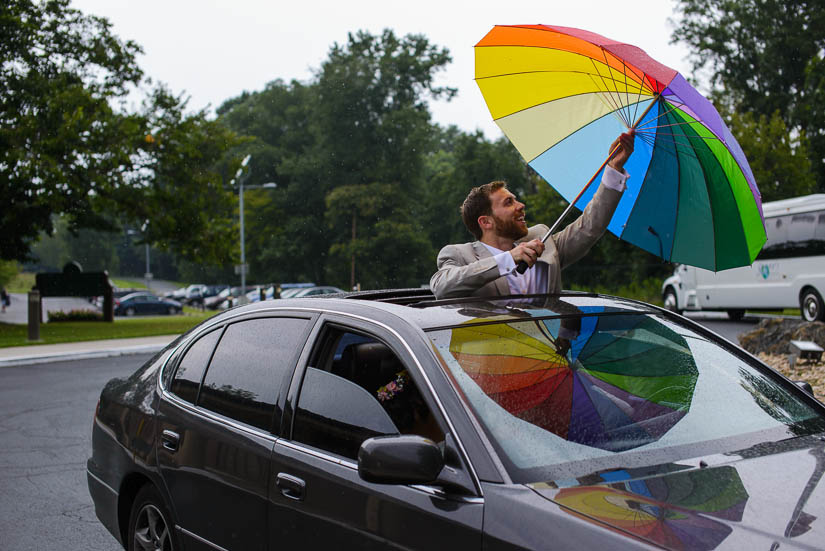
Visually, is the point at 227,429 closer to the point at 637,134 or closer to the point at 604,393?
the point at 604,393

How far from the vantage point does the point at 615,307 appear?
343cm

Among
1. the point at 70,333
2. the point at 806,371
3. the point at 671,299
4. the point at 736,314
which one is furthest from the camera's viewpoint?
the point at 671,299

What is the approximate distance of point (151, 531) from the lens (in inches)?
155

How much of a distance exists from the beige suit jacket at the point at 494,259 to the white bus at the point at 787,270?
657 inches

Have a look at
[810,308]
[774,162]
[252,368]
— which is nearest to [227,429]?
[252,368]

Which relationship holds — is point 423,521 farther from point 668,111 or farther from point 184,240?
point 184,240

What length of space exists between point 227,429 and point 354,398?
2.36ft

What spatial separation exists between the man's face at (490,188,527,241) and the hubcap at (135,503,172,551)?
2067mm

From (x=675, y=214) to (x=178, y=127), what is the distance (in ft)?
98.0

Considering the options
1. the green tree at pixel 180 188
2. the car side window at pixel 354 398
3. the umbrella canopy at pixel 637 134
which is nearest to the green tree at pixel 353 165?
the green tree at pixel 180 188

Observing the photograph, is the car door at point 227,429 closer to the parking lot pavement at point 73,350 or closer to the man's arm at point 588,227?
the man's arm at point 588,227

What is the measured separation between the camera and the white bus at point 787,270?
21.0m

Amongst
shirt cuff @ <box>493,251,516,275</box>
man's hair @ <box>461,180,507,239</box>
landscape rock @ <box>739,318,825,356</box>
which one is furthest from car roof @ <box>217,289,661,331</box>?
landscape rock @ <box>739,318,825,356</box>

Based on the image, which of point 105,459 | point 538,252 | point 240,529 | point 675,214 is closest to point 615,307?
point 538,252
